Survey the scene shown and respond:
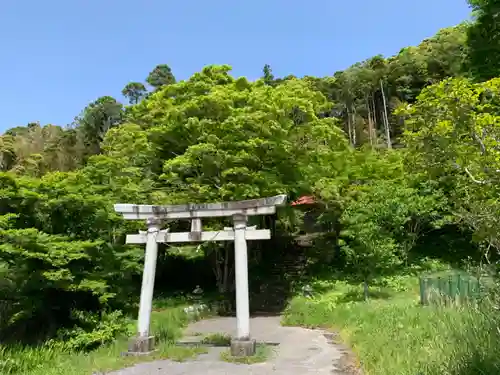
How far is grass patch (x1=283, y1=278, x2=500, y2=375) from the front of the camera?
464 cm

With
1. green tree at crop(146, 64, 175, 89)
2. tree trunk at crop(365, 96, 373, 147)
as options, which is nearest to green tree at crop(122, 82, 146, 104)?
green tree at crop(146, 64, 175, 89)

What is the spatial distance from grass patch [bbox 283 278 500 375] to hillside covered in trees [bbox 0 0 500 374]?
923mm

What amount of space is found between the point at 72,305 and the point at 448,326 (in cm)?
887

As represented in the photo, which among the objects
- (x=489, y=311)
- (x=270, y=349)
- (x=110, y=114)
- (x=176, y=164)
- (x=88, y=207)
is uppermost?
(x=110, y=114)

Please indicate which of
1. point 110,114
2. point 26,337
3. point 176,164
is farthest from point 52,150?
point 26,337

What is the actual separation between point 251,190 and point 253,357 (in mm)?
6217

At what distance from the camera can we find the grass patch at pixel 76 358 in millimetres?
8203

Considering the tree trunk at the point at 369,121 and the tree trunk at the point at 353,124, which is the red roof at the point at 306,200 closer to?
the tree trunk at the point at 353,124

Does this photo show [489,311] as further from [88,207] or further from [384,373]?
[88,207]

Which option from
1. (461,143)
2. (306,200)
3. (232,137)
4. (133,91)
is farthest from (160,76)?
(461,143)

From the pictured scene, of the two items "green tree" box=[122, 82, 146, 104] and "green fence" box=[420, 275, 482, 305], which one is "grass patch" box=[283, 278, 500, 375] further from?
"green tree" box=[122, 82, 146, 104]

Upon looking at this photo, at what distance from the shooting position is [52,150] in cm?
3259

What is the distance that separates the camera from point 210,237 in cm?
995

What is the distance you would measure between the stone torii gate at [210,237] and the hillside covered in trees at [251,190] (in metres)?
1.56
